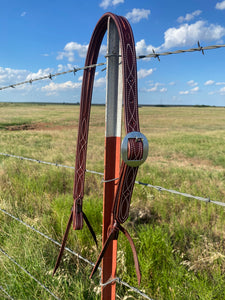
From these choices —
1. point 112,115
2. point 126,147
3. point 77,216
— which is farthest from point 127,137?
point 77,216

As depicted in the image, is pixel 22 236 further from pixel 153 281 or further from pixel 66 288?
pixel 153 281

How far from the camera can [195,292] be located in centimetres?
157

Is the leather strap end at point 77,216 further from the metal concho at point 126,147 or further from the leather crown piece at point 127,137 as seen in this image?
the metal concho at point 126,147

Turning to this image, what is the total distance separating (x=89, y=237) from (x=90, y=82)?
1.39 m

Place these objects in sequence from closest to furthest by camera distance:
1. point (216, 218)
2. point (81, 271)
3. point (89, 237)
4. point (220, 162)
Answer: point (81, 271) < point (89, 237) < point (216, 218) < point (220, 162)

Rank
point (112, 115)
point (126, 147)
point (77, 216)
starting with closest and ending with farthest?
1. point (126, 147)
2. point (112, 115)
3. point (77, 216)

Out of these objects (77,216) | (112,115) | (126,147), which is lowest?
(77,216)

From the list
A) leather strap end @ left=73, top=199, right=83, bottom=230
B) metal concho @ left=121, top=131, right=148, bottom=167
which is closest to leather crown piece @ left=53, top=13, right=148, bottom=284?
metal concho @ left=121, top=131, right=148, bottom=167

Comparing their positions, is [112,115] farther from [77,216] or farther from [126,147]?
[77,216]

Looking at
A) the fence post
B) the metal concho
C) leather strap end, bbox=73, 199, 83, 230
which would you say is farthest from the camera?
leather strap end, bbox=73, 199, 83, 230

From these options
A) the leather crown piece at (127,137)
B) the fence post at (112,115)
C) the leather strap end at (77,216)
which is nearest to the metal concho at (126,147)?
the leather crown piece at (127,137)

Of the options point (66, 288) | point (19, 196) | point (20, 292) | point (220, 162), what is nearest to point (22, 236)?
point (20, 292)

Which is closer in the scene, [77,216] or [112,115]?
[112,115]

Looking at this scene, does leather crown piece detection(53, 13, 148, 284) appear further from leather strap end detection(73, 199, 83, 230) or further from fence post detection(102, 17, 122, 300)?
leather strap end detection(73, 199, 83, 230)
